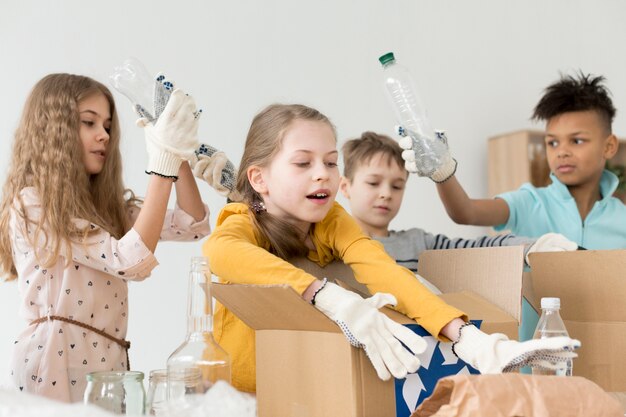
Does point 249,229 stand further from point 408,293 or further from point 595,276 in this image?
point 595,276

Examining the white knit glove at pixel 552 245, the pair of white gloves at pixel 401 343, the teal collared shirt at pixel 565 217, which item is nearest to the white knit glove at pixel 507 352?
the pair of white gloves at pixel 401 343

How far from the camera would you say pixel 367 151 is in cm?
194

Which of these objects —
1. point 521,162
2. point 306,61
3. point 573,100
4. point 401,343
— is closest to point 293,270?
point 401,343

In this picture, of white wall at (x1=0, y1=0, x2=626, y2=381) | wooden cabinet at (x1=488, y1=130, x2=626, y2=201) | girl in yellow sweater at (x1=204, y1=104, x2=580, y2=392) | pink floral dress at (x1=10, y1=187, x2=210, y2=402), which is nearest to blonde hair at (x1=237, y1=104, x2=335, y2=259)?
girl in yellow sweater at (x1=204, y1=104, x2=580, y2=392)

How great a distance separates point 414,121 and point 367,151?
260mm

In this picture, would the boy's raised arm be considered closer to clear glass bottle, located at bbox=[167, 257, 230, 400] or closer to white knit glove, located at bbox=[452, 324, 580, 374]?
white knit glove, located at bbox=[452, 324, 580, 374]

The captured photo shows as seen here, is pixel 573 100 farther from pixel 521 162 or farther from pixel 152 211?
pixel 152 211

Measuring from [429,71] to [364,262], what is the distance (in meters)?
2.39

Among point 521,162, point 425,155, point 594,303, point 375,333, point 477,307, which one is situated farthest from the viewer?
point 521,162

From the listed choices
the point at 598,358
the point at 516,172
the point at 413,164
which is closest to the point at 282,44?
the point at 516,172

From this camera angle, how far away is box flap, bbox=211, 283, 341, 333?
0.90 metres

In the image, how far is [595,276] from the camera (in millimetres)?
1226

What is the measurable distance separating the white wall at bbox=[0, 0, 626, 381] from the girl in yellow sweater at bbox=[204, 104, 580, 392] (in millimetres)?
1457

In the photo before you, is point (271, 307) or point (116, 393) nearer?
point (116, 393)
